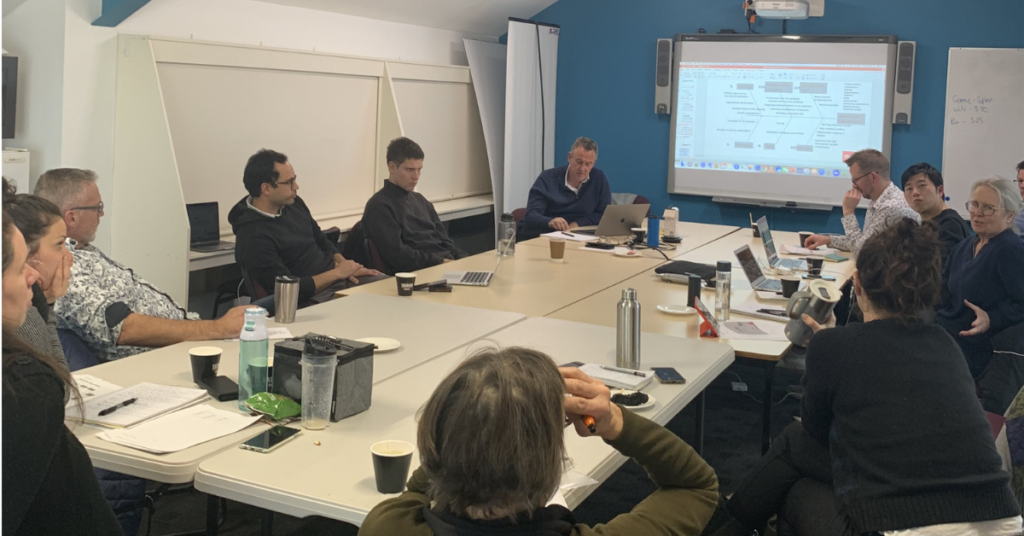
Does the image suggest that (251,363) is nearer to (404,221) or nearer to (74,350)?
(74,350)

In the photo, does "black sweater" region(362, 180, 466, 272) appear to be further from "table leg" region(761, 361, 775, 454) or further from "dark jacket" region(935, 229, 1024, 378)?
"dark jacket" region(935, 229, 1024, 378)

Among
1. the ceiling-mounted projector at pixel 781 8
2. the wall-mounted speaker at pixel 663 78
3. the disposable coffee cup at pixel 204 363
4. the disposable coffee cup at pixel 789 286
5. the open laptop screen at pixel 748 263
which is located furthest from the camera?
the wall-mounted speaker at pixel 663 78

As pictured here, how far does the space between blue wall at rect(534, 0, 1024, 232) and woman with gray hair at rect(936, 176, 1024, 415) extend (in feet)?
11.0

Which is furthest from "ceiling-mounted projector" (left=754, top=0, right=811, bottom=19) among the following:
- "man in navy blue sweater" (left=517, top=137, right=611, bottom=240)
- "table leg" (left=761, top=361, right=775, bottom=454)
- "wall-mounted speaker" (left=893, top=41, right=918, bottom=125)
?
"table leg" (left=761, top=361, right=775, bottom=454)

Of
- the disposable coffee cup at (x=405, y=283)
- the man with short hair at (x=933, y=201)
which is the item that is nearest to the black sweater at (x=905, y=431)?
the disposable coffee cup at (x=405, y=283)

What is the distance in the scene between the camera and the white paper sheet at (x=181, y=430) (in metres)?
1.79

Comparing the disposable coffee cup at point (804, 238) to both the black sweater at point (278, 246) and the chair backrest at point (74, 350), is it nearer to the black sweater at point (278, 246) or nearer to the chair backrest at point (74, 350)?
the black sweater at point (278, 246)

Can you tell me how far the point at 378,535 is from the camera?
1.25 m

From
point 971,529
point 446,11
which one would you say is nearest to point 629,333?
point 971,529

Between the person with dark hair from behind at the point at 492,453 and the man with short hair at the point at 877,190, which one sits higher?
the man with short hair at the point at 877,190

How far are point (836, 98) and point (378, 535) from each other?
20.5ft

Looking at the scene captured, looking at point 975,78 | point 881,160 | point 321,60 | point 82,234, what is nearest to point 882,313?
point 82,234

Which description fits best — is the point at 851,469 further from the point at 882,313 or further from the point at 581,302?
the point at 581,302

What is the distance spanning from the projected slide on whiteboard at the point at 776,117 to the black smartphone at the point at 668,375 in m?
4.86
